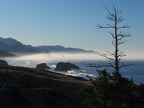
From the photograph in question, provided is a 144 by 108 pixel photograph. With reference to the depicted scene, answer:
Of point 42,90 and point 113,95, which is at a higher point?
point 113,95

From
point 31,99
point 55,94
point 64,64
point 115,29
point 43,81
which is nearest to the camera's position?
point 115,29

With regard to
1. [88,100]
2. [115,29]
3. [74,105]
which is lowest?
[74,105]

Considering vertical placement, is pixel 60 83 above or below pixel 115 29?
below

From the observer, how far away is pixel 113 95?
20797 millimetres

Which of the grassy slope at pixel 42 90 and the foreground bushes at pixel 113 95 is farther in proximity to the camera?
the grassy slope at pixel 42 90

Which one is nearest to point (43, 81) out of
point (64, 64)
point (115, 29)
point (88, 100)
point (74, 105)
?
point (74, 105)

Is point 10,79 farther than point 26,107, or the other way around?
point 10,79

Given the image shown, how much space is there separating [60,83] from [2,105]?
714 inches

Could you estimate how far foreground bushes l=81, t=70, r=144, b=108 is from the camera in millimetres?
20797

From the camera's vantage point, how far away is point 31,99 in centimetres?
3984

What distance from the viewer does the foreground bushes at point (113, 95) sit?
68.2 feet

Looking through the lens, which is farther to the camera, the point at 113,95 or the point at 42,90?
the point at 42,90

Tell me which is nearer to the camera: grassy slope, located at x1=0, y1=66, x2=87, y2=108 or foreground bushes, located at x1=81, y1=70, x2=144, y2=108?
foreground bushes, located at x1=81, y1=70, x2=144, y2=108

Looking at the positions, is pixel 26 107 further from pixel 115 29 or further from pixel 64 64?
pixel 64 64
